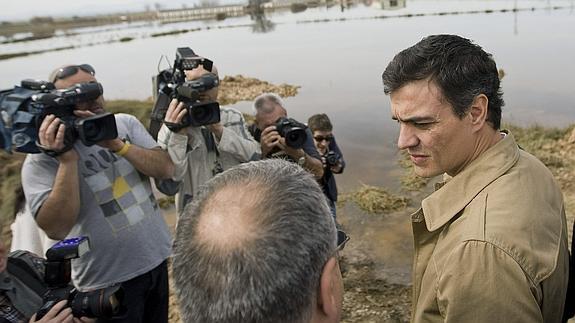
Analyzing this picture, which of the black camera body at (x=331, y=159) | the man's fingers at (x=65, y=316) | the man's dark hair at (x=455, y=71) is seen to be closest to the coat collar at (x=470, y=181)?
the man's dark hair at (x=455, y=71)

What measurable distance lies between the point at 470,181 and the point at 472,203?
0.09 m

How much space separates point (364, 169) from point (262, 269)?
269 inches

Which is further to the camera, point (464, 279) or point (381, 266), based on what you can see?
point (381, 266)

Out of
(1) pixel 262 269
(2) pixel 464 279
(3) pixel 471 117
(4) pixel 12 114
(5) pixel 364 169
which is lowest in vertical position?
(5) pixel 364 169

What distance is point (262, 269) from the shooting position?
839mm

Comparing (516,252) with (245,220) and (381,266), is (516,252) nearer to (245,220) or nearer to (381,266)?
(245,220)

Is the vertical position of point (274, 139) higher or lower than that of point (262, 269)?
lower

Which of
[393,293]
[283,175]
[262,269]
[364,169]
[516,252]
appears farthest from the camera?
[364,169]

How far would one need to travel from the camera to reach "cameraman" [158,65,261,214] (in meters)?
2.52

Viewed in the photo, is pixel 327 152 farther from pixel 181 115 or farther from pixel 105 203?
pixel 105 203

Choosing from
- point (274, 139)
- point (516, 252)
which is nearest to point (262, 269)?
point (516, 252)

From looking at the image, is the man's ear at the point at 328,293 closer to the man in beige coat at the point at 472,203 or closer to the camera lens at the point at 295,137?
the man in beige coat at the point at 472,203

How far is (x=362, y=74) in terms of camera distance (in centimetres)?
1612

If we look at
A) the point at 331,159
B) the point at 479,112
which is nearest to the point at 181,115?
the point at 331,159
